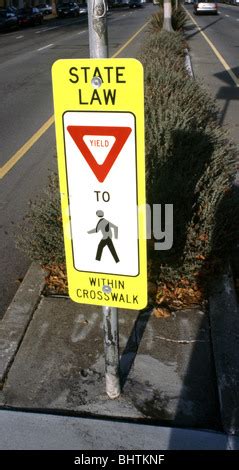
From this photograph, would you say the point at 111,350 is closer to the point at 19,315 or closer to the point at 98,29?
the point at 19,315

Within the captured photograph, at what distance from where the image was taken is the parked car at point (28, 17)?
39.2 meters

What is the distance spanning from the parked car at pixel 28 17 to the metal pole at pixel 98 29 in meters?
40.2

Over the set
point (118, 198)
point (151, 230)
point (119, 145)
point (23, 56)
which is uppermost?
point (119, 145)

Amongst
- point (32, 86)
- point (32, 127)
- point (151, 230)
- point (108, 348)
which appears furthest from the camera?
point (32, 86)

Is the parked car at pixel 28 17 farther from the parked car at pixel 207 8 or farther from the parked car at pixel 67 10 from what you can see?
the parked car at pixel 207 8

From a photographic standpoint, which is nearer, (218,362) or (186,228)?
(218,362)

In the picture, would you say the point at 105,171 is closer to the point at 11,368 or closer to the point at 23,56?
the point at 11,368

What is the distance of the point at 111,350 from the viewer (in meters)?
2.76

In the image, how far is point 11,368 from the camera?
3.15m

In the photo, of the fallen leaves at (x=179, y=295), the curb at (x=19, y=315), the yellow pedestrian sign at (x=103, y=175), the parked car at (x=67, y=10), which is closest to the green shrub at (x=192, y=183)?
the fallen leaves at (x=179, y=295)

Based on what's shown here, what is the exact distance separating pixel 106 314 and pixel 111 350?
0.22 metres

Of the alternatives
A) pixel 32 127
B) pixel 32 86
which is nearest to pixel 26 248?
pixel 32 127

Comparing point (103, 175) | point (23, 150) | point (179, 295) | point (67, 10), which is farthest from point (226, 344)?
point (67, 10)
